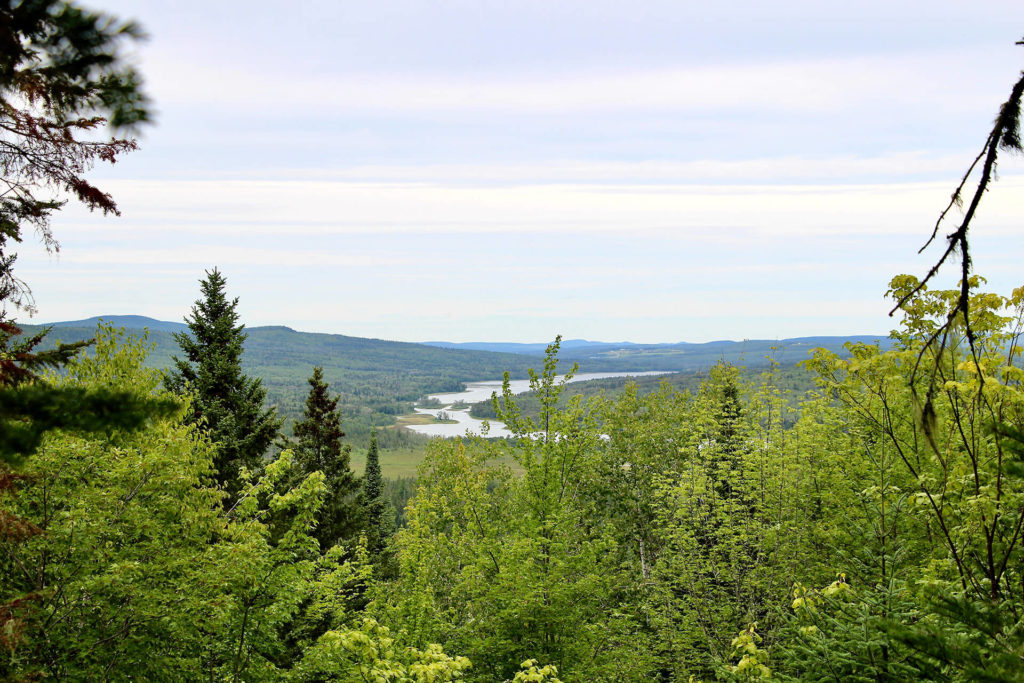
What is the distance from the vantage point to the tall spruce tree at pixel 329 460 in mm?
24844

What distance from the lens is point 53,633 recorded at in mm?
9695

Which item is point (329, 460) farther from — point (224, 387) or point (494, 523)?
point (494, 523)

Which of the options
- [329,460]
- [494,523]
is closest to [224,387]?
[329,460]

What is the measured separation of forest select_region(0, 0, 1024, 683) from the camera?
4.20 meters

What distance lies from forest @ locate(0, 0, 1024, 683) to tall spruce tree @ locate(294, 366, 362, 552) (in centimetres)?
268

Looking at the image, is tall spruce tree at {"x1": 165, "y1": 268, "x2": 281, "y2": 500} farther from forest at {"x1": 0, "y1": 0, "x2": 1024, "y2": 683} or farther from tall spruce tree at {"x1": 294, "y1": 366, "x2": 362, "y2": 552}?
tall spruce tree at {"x1": 294, "y1": 366, "x2": 362, "y2": 552}

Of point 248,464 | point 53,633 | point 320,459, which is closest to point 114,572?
point 53,633

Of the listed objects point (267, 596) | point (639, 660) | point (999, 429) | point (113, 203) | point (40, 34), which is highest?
point (40, 34)

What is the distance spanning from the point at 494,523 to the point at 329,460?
10.8m

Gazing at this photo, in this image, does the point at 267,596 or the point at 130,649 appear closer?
the point at 130,649

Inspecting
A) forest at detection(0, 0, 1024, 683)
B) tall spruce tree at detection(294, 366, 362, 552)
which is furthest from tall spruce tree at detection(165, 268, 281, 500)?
tall spruce tree at detection(294, 366, 362, 552)

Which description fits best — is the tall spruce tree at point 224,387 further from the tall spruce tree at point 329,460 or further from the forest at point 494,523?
the tall spruce tree at point 329,460

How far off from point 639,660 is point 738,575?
3.07m

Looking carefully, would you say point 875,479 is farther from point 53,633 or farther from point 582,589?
point 53,633
